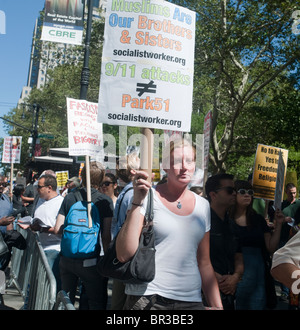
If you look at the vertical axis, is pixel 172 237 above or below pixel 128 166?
below

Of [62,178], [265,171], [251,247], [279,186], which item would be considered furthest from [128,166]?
[62,178]

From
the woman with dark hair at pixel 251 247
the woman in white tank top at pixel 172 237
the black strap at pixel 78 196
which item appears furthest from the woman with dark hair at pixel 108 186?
the woman in white tank top at pixel 172 237

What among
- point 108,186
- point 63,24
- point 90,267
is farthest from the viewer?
point 63,24

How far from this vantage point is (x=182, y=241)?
9.66 ft

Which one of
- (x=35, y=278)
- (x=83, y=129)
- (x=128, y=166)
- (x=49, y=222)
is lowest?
(x=35, y=278)

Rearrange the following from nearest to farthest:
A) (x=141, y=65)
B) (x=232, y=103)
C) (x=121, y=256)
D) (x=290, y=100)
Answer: (x=121, y=256), (x=141, y=65), (x=290, y=100), (x=232, y=103)

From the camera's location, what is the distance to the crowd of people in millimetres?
2848

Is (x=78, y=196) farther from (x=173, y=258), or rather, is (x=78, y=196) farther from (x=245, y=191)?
(x=173, y=258)

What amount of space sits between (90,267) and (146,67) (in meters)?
2.15

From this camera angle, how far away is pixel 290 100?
55.6 feet

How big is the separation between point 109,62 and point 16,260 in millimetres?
5632

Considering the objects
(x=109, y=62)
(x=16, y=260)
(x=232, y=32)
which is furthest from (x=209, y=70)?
(x=109, y=62)

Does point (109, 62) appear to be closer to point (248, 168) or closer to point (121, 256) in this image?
point (121, 256)

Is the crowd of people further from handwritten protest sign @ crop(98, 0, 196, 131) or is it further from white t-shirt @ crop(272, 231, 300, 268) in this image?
handwritten protest sign @ crop(98, 0, 196, 131)
